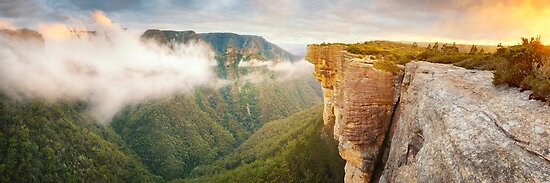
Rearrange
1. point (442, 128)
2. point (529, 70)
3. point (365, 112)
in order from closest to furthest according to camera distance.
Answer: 1. point (442, 128)
2. point (529, 70)
3. point (365, 112)

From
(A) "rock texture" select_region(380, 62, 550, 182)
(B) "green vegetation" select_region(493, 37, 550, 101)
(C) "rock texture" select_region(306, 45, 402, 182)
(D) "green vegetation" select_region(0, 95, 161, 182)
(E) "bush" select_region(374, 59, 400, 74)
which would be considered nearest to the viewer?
(A) "rock texture" select_region(380, 62, 550, 182)

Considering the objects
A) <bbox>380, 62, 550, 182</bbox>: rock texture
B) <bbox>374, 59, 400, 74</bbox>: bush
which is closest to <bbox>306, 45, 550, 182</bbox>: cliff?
<bbox>380, 62, 550, 182</bbox>: rock texture

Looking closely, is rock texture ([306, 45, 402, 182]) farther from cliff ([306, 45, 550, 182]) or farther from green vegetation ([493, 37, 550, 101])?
green vegetation ([493, 37, 550, 101])

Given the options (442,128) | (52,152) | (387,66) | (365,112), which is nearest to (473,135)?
(442,128)

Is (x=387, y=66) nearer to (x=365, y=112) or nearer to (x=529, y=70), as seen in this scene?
(x=365, y=112)

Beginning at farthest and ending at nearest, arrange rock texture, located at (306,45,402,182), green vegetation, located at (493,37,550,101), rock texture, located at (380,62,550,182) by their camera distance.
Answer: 1. rock texture, located at (306,45,402,182)
2. green vegetation, located at (493,37,550,101)
3. rock texture, located at (380,62,550,182)
